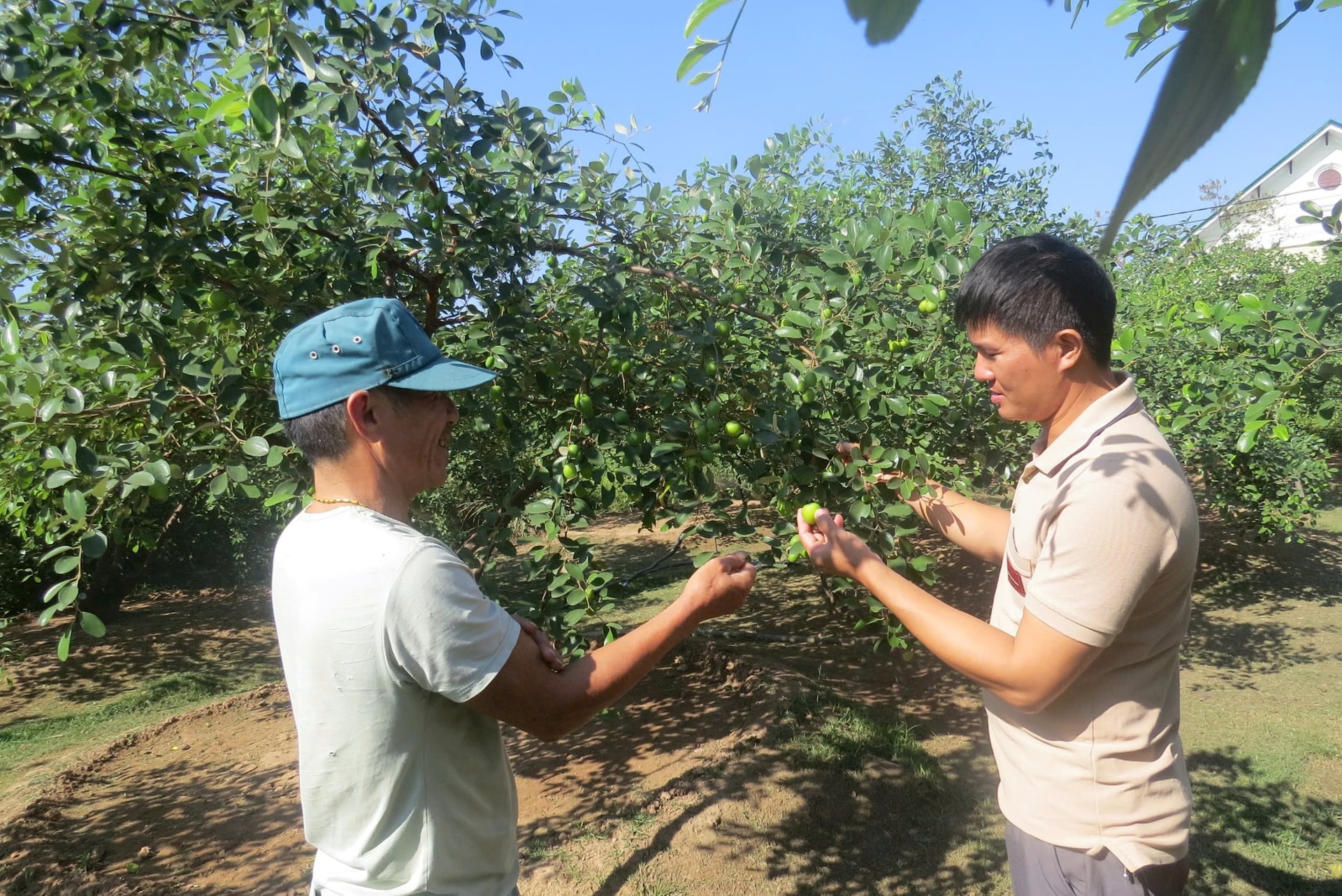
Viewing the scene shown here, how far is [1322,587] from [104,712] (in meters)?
11.6

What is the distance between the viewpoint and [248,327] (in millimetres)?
2723

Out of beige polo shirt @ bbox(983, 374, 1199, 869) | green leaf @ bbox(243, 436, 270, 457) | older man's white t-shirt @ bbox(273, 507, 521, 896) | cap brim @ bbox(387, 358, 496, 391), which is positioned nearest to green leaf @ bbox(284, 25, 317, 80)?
cap brim @ bbox(387, 358, 496, 391)

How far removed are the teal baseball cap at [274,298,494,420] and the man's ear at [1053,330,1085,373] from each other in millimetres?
1014

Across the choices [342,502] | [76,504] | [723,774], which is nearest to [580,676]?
[342,502]

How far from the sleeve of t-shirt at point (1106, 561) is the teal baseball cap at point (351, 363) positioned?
100 centimetres

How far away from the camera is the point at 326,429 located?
138cm

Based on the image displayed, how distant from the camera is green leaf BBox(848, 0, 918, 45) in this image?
1.36 feet

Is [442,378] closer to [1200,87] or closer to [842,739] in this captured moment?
[1200,87]

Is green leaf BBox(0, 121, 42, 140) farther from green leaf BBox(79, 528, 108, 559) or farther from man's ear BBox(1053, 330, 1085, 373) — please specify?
man's ear BBox(1053, 330, 1085, 373)

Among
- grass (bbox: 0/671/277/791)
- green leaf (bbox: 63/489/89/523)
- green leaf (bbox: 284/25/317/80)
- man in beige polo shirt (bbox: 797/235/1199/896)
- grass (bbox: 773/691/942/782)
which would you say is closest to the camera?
man in beige polo shirt (bbox: 797/235/1199/896)

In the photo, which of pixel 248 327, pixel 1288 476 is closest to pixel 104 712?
pixel 248 327

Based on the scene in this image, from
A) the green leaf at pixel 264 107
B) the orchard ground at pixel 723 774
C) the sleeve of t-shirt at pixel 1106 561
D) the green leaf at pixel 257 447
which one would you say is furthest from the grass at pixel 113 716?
the sleeve of t-shirt at pixel 1106 561

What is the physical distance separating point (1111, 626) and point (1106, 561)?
10cm

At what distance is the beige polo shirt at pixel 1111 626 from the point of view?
1.30m
